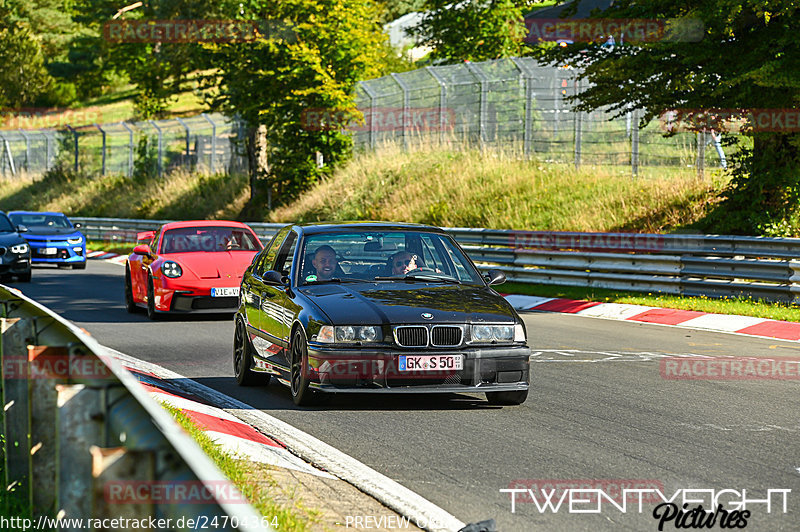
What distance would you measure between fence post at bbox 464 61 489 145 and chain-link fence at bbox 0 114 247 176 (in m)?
13.3

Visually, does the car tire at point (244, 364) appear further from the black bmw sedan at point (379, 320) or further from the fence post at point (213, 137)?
the fence post at point (213, 137)

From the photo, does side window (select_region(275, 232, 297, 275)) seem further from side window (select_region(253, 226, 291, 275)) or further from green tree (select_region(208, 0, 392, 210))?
green tree (select_region(208, 0, 392, 210))

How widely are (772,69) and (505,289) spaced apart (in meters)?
7.02

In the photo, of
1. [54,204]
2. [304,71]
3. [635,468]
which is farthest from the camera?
[54,204]

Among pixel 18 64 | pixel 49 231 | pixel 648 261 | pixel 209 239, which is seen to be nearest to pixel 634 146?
pixel 648 261

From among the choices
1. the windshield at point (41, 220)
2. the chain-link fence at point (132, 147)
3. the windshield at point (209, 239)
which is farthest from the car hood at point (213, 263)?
the chain-link fence at point (132, 147)

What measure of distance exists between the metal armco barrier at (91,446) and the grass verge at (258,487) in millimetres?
1064

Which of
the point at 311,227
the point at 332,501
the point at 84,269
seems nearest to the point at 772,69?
the point at 311,227

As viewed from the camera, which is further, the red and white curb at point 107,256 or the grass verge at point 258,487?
the red and white curb at point 107,256

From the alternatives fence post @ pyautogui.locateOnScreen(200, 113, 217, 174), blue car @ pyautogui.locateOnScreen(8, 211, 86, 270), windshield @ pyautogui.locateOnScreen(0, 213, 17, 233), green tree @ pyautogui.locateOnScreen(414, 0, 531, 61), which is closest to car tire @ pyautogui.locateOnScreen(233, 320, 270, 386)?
windshield @ pyautogui.locateOnScreen(0, 213, 17, 233)

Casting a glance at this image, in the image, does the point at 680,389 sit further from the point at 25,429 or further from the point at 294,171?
the point at 294,171

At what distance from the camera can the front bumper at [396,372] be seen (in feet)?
27.3

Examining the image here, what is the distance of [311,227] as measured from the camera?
32.8 ft

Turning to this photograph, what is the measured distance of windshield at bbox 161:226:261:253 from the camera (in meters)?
17.2
